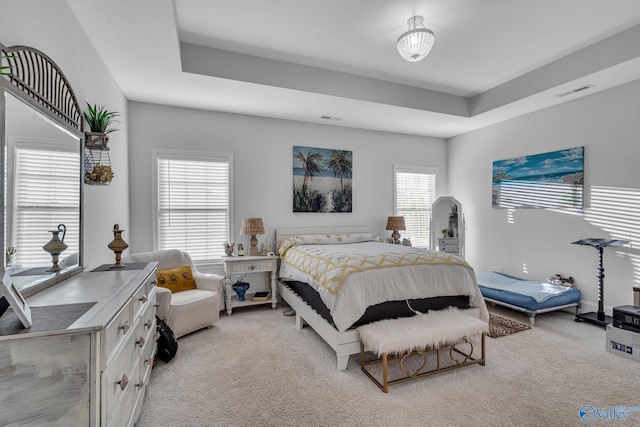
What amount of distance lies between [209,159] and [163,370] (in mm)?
2665

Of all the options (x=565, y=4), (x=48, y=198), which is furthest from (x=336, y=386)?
(x=565, y=4)

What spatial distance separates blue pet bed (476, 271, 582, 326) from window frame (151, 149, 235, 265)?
3.65m

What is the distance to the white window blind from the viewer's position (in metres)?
1.38

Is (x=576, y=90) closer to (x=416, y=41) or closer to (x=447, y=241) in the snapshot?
(x=416, y=41)

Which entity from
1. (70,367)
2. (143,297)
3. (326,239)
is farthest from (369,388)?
(326,239)

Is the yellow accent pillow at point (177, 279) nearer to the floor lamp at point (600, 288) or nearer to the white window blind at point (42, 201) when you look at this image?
the white window blind at point (42, 201)

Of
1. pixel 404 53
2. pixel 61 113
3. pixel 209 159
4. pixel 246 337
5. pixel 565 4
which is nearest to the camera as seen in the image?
pixel 61 113

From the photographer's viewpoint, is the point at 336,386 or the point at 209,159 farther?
the point at 209,159

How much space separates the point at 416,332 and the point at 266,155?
3209 mm

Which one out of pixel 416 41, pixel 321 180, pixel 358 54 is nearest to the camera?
pixel 416 41

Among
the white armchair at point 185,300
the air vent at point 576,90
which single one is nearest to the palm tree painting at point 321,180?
the white armchair at point 185,300

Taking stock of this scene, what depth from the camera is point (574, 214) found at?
A: 13.2 feet

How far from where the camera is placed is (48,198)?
163 cm

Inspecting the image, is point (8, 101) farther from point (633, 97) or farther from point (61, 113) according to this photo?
point (633, 97)
